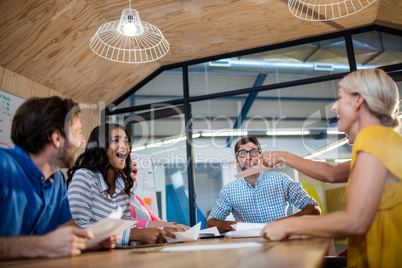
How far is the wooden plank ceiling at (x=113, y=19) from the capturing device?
3.21m

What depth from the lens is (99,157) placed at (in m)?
2.26

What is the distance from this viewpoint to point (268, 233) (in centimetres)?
130

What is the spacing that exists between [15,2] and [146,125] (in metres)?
2.49

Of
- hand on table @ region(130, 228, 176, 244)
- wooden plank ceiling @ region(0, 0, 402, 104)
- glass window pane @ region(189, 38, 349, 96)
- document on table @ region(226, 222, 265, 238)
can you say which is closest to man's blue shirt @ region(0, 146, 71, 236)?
hand on table @ region(130, 228, 176, 244)

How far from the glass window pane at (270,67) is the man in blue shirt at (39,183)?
10.6 ft

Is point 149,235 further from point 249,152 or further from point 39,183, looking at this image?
point 249,152

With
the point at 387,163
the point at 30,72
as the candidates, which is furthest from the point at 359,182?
the point at 30,72

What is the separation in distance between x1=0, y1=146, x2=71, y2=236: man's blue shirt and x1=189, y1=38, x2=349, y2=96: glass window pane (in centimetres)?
342

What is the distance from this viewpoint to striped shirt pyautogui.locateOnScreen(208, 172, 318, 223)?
289 cm

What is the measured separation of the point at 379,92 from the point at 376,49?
3.33 m

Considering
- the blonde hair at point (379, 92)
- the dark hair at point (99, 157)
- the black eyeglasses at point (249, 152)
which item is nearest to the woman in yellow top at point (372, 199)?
the blonde hair at point (379, 92)

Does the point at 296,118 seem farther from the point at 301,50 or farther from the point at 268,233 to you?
the point at 268,233

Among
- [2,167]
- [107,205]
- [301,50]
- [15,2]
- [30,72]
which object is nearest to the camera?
[2,167]

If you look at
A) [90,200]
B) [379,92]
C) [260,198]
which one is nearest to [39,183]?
[90,200]
